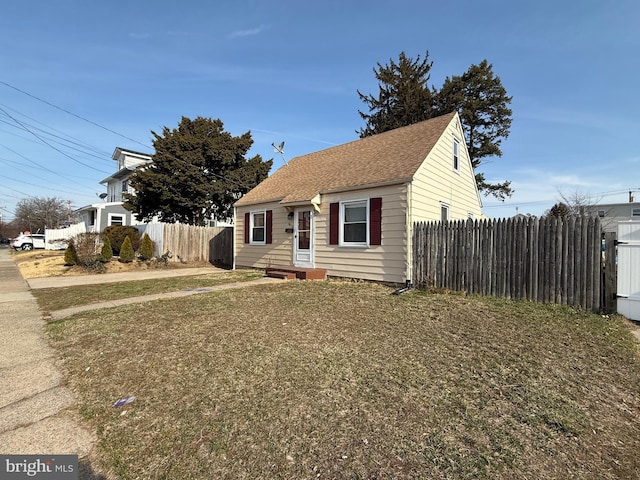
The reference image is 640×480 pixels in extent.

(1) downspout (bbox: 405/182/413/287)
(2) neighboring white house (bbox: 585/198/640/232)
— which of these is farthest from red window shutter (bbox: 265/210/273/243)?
(2) neighboring white house (bbox: 585/198/640/232)

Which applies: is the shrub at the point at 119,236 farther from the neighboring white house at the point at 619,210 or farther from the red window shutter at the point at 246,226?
the neighboring white house at the point at 619,210

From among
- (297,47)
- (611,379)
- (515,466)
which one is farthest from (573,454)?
(297,47)

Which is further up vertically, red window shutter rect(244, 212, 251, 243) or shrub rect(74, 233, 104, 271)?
red window shutter rect(244, 212, 251, 243)

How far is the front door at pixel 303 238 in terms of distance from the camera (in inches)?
444

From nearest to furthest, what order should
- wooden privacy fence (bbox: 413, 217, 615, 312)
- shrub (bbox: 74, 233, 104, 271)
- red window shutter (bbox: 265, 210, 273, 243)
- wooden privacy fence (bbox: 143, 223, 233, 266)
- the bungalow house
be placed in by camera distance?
wooden privacy fence (bbox: 413, 217, 615, 312), the bungalow house, red window shutter (bbox: 265, 210, 273, 243), shrub (bbox: 74, 233, 104, 271), wooden privacy fence (bbox: 143, 223, 233, 266)

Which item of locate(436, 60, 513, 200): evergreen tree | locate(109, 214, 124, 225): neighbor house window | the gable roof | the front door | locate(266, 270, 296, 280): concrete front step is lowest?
locate(266, 270, 296, 280): concrete front step

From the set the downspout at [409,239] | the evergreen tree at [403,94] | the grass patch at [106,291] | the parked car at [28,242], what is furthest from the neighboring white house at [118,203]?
the downspout at [409,239]

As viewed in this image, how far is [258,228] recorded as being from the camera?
45.5ft

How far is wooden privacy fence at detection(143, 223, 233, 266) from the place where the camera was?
17.3 m

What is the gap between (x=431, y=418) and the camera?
2600 millimetres

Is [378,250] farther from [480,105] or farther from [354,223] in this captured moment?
[480,105]

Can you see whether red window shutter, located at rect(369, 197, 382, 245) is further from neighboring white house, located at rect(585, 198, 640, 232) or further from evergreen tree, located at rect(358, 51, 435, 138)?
neighboring white house, located at rect(585, 198, 640, 232)

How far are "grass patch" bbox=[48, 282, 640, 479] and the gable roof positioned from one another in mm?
5393

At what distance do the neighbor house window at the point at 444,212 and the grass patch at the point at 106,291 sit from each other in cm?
705
